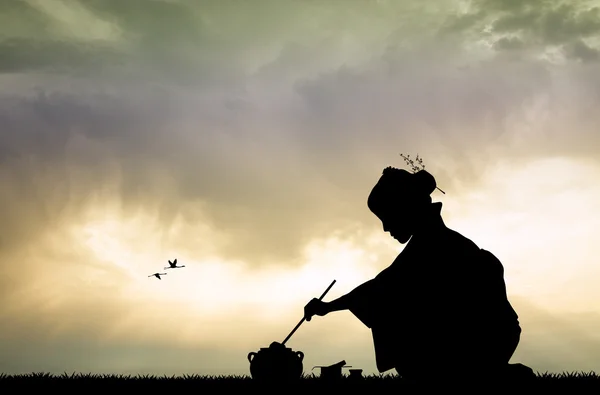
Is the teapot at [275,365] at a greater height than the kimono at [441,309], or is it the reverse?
the teapot at [275,365]

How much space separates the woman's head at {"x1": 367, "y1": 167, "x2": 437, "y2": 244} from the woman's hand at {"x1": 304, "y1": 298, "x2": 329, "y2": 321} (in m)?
1.03

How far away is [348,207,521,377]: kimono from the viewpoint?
5223 mm

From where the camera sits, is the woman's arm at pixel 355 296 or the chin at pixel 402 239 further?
the woman's arm at pixel 355 296

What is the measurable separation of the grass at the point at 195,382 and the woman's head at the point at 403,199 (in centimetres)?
613

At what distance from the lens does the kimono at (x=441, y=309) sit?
5223mm

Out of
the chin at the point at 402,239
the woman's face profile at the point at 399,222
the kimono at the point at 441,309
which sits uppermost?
the woman's face profile at the point at 399,222

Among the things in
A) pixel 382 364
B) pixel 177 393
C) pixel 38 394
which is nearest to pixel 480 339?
pixel 382 364

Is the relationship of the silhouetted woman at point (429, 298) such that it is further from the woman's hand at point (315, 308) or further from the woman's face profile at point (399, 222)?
the woman's hand at point (315, 308)

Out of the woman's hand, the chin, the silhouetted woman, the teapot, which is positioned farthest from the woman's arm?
the teapot

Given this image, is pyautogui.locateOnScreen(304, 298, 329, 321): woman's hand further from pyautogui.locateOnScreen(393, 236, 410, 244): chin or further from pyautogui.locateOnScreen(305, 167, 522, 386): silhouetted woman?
pyautogui.locateOnScreen(393, 236, 410, 244): chin

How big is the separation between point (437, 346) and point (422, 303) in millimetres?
347

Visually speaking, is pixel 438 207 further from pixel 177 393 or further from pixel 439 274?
pixel 177 393

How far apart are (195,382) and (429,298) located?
8.30 metres

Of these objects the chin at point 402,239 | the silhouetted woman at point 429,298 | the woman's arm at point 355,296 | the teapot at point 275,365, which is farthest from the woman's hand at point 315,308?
the teapot at point 275,365
